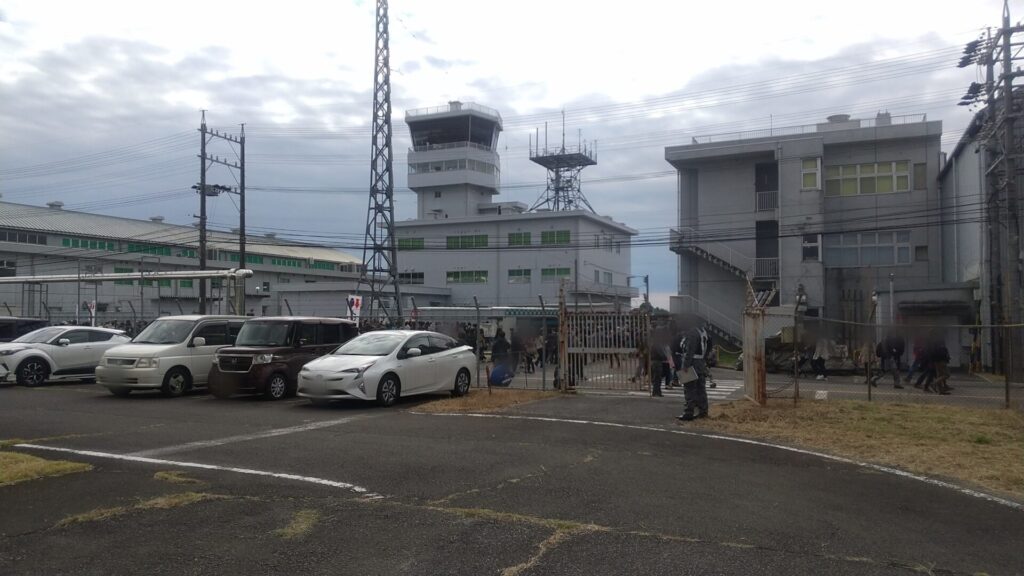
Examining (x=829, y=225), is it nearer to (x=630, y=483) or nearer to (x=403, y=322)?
(x=403, y=322)

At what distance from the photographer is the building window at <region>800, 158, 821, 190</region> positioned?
3794 cm

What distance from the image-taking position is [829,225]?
38469 millimetres

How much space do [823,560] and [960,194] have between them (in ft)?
108

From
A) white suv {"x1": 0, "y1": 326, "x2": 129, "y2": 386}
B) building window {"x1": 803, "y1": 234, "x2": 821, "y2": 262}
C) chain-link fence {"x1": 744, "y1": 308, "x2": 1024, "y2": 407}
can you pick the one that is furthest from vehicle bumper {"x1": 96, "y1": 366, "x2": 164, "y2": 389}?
building window {"x1": 803, "y1": 234, "x2": 821, "y2": 262}

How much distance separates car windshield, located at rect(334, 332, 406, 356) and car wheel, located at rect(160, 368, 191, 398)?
385cm

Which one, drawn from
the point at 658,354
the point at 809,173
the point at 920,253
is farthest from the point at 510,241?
the point at 658,354

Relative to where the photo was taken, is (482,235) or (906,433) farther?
(482,235)

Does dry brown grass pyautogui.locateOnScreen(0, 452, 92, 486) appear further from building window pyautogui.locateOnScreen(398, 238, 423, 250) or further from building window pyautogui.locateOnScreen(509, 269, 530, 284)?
building window pyautogui.locateOnScreen(398, 238, 423, 250)

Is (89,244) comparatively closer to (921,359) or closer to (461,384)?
(461,384)

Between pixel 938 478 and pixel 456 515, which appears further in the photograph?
pixel 938 478

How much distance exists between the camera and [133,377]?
16516 mm

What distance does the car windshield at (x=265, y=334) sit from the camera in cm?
1692

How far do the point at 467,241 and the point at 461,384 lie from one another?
163 feet

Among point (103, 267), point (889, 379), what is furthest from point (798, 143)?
point (103, 267)
